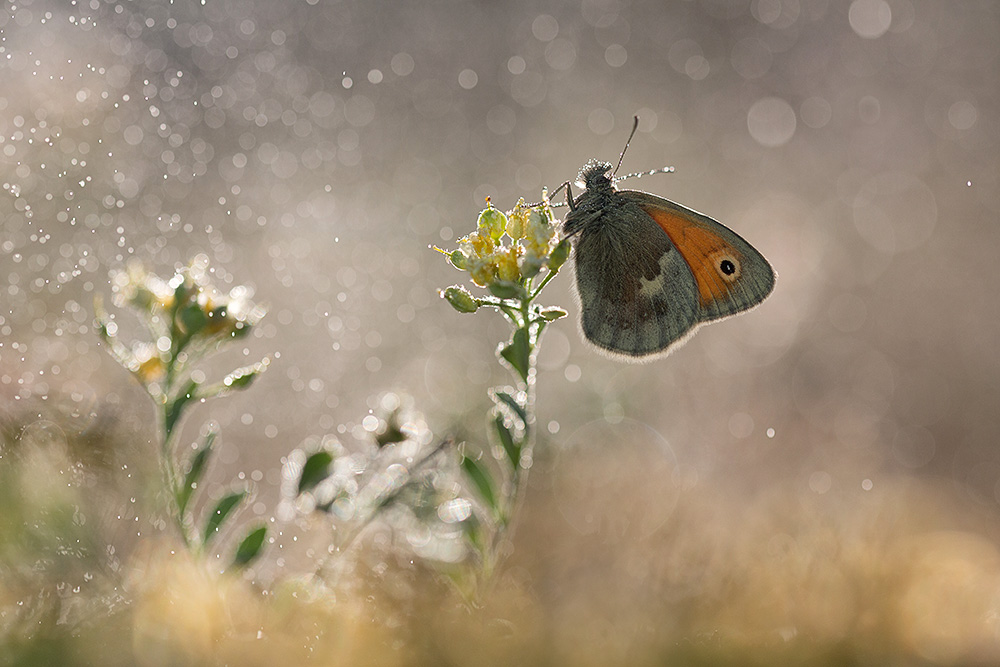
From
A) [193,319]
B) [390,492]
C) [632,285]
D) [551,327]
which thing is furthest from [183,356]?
[551,327]

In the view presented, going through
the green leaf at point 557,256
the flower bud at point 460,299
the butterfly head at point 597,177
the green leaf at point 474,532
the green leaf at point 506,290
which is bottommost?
the green leaf at point 474,532

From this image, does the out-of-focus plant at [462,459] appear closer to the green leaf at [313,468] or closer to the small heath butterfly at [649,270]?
the green leaf at [313,468]

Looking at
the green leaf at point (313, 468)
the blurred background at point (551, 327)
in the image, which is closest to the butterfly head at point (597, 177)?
the blurred background at point (551, 327)

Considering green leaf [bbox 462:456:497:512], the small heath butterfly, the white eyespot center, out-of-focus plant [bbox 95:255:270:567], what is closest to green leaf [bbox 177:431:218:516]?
out-of-focus plant [bbox 95:255:270:567]

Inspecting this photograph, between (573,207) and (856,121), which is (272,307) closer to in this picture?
(573,207)

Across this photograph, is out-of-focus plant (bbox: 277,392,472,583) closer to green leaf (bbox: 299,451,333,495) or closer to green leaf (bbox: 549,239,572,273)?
green leaf (bbox: 299,451,333,495)

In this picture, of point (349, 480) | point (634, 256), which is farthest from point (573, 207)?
point (349, 480)
